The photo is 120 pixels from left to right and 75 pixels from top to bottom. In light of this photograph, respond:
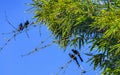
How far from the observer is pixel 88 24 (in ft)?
19.6

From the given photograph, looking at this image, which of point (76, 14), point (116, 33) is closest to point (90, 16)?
point (76, 14)

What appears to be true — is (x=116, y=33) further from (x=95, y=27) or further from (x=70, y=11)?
(x=70, y=11)

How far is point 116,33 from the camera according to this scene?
210 inches

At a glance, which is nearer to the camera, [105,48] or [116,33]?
[116,33]

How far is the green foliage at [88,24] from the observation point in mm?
5355

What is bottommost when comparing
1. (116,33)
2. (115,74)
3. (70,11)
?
(115,74)

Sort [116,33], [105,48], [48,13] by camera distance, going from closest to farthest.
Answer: [116,33]
[105,48]
[48,13]

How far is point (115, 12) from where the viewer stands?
211 inches

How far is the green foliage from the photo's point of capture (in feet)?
17.6

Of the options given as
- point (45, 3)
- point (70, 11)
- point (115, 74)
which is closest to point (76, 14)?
point (70, 11)

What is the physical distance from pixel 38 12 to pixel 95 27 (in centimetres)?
102

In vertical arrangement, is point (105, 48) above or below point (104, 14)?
below

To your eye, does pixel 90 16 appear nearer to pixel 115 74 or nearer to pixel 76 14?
pixel 76 14

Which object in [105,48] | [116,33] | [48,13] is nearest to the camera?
[116,33]
